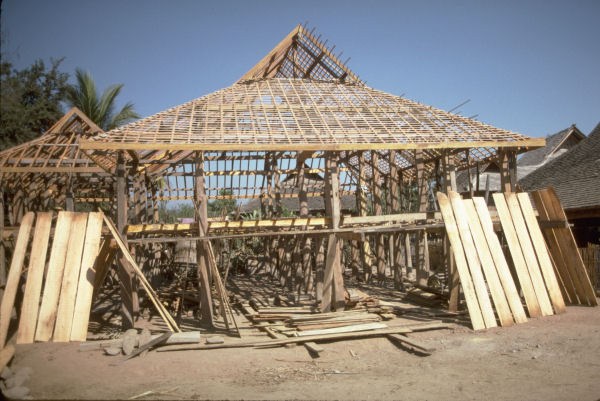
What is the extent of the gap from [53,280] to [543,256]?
9.88m

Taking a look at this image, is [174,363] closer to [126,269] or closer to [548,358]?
[126,269]

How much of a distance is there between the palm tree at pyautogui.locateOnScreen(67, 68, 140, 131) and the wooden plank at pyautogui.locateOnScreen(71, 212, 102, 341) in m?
20.1

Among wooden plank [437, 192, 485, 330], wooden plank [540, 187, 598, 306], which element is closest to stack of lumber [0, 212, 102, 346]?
wooden plank [437, 192, 485, 330]

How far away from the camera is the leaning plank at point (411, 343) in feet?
22.4

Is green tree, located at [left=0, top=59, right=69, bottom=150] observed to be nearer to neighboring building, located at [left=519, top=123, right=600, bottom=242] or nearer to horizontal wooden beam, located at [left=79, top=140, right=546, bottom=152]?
horizontal wooden beam, located at [left=79, top=140, right=546, bottom=152]

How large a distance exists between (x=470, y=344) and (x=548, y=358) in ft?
3.89

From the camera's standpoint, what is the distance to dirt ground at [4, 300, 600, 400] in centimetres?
523

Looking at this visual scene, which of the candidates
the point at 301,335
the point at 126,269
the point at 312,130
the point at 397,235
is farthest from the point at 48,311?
the point at 397,235

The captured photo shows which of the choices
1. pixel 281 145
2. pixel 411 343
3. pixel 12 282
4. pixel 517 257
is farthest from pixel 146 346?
pixel 517 257

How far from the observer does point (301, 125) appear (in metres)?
10.5

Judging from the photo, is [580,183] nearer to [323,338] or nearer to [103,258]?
[323,338]

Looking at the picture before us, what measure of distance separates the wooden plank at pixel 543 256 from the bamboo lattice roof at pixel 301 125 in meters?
1.73

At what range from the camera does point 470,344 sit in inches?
283

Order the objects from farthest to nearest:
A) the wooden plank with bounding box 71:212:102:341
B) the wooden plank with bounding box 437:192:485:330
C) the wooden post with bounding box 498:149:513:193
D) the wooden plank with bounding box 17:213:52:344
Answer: the wooden post with bounding box 498:149:513:193, the wooden plank with bounding box 437:192:485:330, the wooden plank with bounding box 71:212:102:341, the wooden plank with bounding box 17:213:52:344
